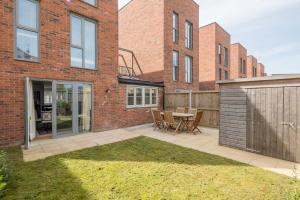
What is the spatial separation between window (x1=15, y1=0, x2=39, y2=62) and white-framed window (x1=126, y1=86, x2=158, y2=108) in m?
4.99

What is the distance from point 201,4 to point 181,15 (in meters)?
3.79

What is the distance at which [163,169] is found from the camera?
426cm

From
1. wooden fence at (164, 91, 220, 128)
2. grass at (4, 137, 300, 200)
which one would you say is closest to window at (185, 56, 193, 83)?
wooden fence at (164, 91, 220, 128)

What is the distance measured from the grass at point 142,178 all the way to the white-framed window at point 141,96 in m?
5.25

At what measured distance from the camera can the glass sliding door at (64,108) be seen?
724 cm

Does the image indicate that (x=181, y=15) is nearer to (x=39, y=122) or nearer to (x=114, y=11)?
(x=114, y=11)

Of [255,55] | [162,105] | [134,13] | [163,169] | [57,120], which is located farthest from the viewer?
[255,55]

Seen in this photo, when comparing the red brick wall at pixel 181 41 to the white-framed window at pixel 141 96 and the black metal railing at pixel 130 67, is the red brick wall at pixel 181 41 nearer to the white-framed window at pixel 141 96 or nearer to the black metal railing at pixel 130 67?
the white-framed window at pixel 141 96

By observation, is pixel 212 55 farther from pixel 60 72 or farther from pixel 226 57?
pixel 60 72

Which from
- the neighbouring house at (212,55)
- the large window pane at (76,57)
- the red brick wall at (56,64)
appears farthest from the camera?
the neighbouring house at (212,55)

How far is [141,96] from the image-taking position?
1103 cm

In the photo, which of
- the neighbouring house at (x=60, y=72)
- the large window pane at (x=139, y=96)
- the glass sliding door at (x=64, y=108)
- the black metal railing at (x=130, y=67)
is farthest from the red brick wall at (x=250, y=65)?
the glass sliding door at (x=64, y=108)

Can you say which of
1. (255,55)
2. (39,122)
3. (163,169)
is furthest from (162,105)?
(255,55)

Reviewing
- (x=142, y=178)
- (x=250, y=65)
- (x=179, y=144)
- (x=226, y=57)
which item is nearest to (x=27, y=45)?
(x=142, y=178)
